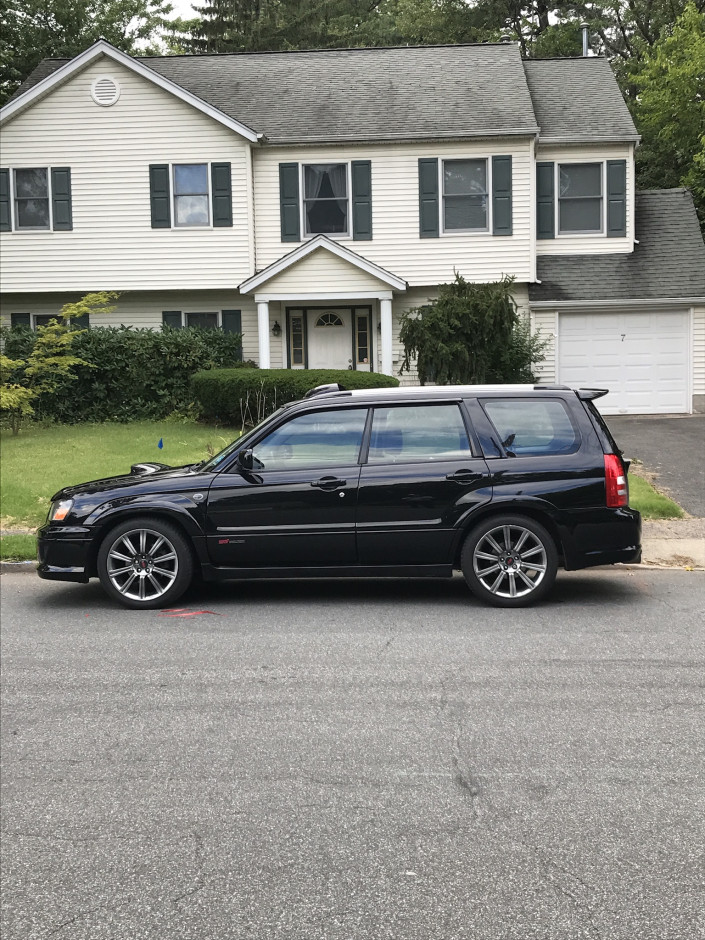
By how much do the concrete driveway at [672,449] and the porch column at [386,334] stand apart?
497cm

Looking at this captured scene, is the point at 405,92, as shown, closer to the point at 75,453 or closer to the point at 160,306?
the point at 160,306

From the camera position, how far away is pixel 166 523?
7977mm

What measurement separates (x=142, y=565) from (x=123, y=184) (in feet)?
57.1

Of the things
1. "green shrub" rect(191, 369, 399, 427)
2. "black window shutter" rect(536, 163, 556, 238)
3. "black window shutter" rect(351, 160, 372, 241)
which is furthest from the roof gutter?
"green shrub" rect(191, 369, 399, 427)

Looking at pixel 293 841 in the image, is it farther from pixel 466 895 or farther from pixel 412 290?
pixel 412 290

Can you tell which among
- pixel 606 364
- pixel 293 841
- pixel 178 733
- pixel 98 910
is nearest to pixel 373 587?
pixel 178 733

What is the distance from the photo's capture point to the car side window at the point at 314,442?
26.4 ft

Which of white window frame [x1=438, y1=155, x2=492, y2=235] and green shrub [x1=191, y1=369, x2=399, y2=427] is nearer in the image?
green shrub [x1=191, y1=369, x2=399, y2=427]

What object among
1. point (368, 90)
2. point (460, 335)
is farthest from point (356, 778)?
point (368, 90)

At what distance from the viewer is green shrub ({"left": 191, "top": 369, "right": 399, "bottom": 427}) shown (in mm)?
18516

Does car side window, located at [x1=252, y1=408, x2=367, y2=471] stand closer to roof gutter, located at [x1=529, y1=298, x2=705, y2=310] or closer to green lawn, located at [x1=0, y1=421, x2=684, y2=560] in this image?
green lawn, located at [x1=0, y1=421, x2=684, y2=560]

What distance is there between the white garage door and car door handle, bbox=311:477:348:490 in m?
16.0

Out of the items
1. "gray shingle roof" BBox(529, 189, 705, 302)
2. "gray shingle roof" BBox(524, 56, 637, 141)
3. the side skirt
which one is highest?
"gray shingle roof" BBox(524, 56, 637, 141)

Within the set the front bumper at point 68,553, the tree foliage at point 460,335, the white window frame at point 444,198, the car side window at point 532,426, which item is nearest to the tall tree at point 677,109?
the white window frame at point 444,198
